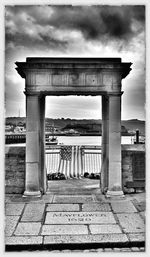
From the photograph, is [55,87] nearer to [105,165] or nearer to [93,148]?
[105,165]

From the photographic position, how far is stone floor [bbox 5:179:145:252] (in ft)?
15.8

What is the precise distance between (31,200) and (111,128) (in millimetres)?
2616

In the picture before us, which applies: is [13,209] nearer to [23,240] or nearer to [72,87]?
[23,240]

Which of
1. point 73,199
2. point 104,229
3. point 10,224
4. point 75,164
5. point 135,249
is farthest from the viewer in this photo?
point 75,164

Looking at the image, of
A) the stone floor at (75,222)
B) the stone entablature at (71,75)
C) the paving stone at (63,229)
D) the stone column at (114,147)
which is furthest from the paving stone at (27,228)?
the stone entablature at (71,75)

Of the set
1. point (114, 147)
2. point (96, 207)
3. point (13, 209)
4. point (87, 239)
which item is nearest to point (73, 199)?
point (96, 207)

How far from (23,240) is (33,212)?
138cm

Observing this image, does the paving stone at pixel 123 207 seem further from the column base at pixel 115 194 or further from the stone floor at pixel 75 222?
the column base at pixel 115 194

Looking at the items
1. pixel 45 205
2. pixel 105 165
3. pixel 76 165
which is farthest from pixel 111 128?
pixel 76 165

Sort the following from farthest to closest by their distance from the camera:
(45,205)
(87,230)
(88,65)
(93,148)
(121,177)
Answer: (93,148) → (121,177) → (88,65) → (45,205) → (87,230)

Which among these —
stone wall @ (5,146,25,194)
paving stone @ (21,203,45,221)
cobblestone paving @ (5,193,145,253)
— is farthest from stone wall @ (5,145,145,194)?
paving stone @ (21,203,45,221)

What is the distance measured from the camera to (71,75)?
288 inches

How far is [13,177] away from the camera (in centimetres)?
784

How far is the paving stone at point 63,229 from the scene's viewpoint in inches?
205
